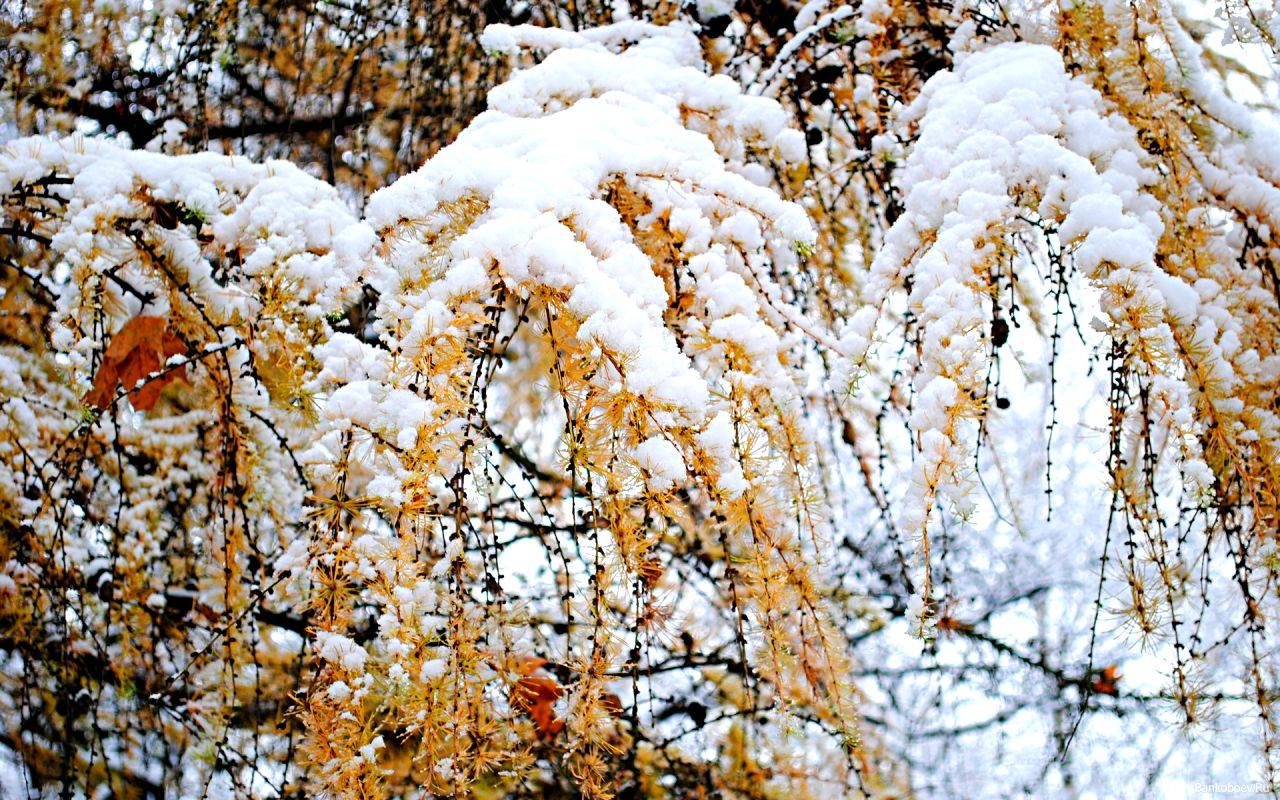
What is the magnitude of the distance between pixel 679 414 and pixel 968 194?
1.45 ft

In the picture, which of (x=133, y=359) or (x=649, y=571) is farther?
(x=133, y=359)

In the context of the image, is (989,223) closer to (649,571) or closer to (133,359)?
(649,571)

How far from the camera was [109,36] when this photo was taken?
1963 millimetres

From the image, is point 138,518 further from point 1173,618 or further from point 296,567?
point 1173,618

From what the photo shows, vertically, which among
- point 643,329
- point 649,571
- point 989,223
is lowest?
point 649,571

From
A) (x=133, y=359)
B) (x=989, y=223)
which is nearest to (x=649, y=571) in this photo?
(x=989, y=223)

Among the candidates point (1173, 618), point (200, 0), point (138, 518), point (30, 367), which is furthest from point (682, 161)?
point (30, 367)

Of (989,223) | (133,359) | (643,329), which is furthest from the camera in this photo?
(133,359)

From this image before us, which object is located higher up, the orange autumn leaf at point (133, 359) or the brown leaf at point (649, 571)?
the orange autumn leaf at point (133, 359)

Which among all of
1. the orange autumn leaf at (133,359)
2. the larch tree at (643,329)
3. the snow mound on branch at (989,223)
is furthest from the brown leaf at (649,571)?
the orange autumn leaf at (133,359)

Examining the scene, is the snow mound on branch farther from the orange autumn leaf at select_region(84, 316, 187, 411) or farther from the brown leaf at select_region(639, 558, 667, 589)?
the orange autumn leaf at select_region(84, 316, 187, 411)

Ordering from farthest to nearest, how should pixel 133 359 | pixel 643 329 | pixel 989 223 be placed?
pixel 133 359 → pixel 989 223 → pixel 643 329

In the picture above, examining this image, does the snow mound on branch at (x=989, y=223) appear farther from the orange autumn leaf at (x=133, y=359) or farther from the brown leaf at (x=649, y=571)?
the orange autumn leaf at (x=133, y=359)

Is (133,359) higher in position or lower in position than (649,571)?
higher
